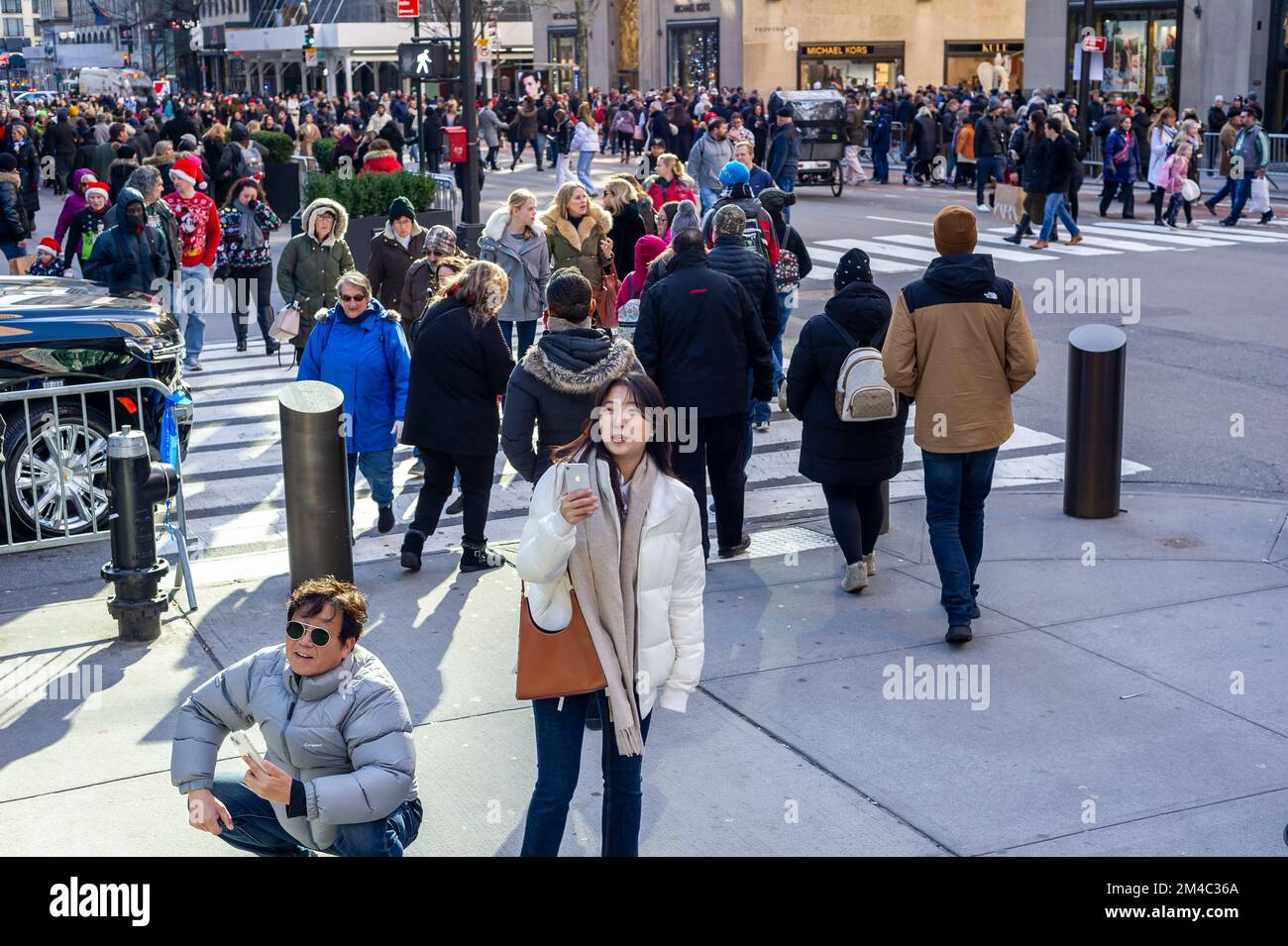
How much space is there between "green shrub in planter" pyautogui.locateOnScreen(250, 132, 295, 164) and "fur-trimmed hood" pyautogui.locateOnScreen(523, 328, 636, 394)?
22.7 metres

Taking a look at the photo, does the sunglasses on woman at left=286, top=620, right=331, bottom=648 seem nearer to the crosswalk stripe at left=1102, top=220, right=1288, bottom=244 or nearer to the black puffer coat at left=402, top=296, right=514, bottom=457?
the black puffer coat at left=402, top=296, right=514, bottom=457

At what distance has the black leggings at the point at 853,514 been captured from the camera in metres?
8.05

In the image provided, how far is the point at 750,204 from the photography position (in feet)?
36.9

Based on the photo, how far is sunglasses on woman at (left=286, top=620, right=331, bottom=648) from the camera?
4.46 m

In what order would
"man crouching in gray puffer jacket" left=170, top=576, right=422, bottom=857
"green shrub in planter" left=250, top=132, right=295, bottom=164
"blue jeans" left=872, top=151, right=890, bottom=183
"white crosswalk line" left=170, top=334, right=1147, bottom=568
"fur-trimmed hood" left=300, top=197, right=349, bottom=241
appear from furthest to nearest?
"blue jeans" left=872, top=151, right=890, bottom=183
"green shrub in planter" left=250, top=132, right=295, bottom=164
"fur-trimmed hood" left=300, top=197, right=349, bottom=241
"white crosswalk line" left=170, top=334, right=1147, bottom=568
"man crouching in gray puffer jacket" left=170, top=576, right=422, bottom=857

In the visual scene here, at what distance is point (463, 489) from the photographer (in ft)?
28.1

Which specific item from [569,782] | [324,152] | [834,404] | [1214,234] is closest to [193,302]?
[834,404]

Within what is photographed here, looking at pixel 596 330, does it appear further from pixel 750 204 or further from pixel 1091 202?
pixel 1091 202

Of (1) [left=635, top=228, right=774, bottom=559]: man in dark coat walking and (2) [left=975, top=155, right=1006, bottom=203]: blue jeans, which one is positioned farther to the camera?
(2) [left=975, top=155, right=1006, bottom=203]: blue jeans

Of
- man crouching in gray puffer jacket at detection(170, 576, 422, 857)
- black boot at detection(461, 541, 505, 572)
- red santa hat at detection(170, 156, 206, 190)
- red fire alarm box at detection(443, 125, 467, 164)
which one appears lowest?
black boot at detection(461, 541, 505, 572)

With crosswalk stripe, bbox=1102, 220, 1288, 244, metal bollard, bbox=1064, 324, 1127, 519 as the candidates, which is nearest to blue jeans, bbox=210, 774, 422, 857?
Answer: metal bollard, bbox=1064, 324, 1127, 519

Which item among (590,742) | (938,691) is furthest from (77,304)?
(938,691)

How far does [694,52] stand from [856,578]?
193 ft

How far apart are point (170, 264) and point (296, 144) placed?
21259 millimetres
